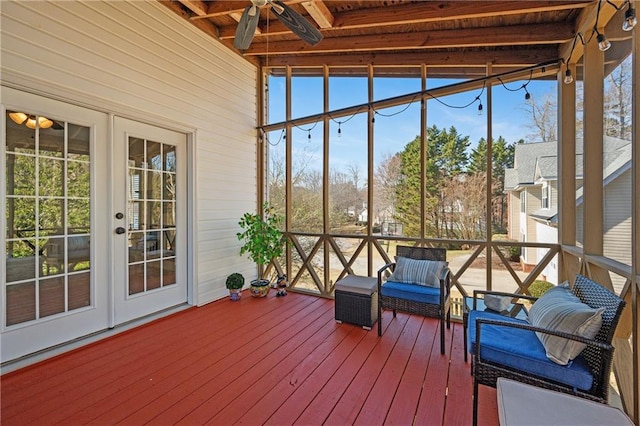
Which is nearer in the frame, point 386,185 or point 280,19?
point 280,19

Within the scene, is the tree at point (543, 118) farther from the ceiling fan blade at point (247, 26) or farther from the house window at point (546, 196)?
the ceiling fan blade at point (247, 26)

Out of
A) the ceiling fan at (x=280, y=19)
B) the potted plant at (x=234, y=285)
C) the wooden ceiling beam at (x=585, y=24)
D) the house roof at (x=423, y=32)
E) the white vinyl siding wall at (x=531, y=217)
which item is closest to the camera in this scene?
the wooden ceiling beam at (x=585, y=24)

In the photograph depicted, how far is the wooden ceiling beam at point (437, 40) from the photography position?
9.74ft

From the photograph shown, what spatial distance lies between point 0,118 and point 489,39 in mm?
4716

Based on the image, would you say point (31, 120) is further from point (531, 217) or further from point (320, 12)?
point (531, 217)

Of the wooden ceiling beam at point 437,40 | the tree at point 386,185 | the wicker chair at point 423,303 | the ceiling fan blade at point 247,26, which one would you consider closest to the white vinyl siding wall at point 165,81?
the wooden ceiling beam at point 437,40

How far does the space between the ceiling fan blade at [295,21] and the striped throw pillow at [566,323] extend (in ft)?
9.28

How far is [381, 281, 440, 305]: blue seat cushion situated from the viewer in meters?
2.86

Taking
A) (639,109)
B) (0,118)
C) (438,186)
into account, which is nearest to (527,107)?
(438,186)

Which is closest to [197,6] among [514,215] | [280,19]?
[280,19]

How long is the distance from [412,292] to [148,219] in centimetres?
312

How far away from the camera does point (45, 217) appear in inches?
102

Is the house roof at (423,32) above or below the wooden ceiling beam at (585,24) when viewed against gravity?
above

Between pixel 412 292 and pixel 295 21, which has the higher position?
pixel 295 21
